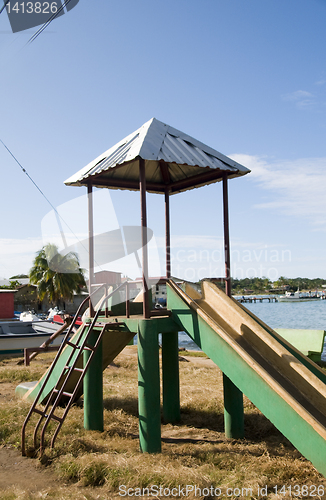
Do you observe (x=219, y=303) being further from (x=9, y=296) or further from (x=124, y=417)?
(x=9, y=296)

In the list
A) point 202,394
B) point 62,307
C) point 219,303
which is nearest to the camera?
point 219,303

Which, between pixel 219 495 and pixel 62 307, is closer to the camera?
pixel 219 495

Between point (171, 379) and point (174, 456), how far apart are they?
2490 millimetres

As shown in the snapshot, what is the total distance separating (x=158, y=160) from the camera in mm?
6445

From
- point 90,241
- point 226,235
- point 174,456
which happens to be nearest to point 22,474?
point 174,456

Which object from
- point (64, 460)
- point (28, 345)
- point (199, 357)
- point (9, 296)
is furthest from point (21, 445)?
point (9, 296)

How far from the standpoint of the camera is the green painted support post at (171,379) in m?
8.57

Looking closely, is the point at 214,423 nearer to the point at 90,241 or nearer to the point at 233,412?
the point at 233,412

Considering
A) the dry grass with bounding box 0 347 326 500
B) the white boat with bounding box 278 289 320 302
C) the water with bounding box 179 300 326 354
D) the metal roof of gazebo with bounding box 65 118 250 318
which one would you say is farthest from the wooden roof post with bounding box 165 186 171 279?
the white boat with bounding box 278 289 320 302

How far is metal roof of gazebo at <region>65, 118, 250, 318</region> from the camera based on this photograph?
258 inches

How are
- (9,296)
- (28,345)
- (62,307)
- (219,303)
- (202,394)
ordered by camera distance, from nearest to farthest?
1. (219,303)
2. (202,394)
3. (28,345)
4. (9,296)
5. (62,307)

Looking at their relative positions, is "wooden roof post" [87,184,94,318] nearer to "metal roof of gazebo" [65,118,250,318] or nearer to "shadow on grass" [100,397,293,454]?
"metal roof of gazebo" [65,118,250,318]

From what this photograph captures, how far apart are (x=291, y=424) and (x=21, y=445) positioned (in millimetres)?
4446

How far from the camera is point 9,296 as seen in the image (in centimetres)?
2619
